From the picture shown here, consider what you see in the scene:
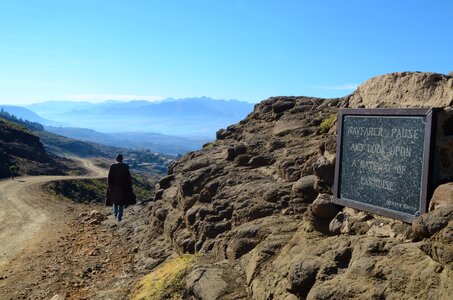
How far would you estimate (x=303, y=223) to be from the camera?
8156 millimetres

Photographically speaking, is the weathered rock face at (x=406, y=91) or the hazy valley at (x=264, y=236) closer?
the hazy valley at (x=264, y=236)

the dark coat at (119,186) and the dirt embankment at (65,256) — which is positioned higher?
the dark coat at (119,186)

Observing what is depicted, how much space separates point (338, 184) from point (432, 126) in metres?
1.98

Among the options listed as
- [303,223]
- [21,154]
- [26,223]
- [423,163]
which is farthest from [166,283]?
[21,154]

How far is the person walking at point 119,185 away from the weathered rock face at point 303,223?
73.0 inches

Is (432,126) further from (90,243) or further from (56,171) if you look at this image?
(56,171)

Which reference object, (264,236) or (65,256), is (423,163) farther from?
(65,256)

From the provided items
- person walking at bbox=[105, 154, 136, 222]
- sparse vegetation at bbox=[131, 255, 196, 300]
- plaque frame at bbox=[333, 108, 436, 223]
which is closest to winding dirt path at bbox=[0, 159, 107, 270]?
person walking at bbox=[105, 154, 136, 222]

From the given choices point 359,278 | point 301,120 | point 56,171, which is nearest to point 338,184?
point 359,278

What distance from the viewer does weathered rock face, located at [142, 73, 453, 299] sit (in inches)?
213

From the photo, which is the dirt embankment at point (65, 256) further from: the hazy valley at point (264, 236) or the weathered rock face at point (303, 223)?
the weathered rock face at point (303, 223)

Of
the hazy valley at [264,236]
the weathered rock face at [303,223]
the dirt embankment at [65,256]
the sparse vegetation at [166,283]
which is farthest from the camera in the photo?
the dirt embankment at [65,256]

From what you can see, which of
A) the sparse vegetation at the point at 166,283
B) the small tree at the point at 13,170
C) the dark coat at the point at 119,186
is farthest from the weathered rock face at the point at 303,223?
the small tree at the point at 13,170

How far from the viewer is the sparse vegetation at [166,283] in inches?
317
